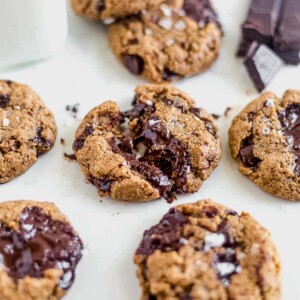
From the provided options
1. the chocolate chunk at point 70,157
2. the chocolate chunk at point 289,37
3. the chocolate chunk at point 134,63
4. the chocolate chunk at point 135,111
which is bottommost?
the chocolate chunk at point 70,157

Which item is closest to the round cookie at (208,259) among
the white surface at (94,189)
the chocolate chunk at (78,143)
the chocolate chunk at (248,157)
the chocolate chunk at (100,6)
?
the white surface at (94,189)

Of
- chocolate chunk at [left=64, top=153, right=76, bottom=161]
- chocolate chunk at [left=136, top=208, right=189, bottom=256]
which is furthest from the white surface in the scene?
chocolate chunk at [left=136, top=208, right=189, bottom=256]

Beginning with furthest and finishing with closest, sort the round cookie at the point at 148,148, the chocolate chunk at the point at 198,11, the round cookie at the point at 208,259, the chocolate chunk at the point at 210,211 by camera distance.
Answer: the chocolate chunk at the point at 198,11
the round cookie at the point at 148,148
the chocolate chunk at the point at 210,211
the round cookie at the point at 208,259

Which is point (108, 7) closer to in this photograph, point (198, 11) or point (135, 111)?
point (198, 11)

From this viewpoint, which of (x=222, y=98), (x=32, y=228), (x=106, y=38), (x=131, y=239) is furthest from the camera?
(x=106, y=38)

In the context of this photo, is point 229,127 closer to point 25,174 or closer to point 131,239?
point 131,239

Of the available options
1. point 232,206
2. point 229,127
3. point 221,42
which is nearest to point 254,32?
point 221,42

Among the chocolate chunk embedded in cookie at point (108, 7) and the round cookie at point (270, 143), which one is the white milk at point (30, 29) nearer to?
the chocolate chunk embedded in cookie at point (108, 7)

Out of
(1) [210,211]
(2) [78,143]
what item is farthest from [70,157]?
(1) [210,211]
